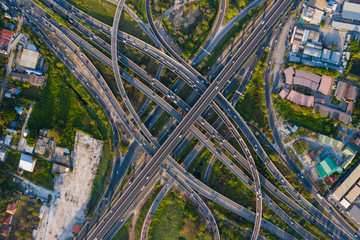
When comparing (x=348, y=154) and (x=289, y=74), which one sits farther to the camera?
(x=289, y=74)

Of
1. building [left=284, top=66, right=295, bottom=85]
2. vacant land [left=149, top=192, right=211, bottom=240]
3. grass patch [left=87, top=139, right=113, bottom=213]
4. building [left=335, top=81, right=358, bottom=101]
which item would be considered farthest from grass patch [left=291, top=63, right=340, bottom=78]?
grass patch [left=87, top=139, right=113, bottom=213]

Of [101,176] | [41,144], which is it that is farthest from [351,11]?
[41,144]

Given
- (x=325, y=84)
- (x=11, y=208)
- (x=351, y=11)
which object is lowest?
(x=11, y=208)

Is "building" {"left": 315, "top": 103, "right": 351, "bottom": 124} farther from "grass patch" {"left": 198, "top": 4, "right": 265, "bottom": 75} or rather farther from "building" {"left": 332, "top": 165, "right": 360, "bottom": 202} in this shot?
"grass patch" {"left": 198, "top": 4, "right": 265, "bottom": 75}

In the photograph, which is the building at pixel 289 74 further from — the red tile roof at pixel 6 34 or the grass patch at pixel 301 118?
the red tile roof at pixel 6 34

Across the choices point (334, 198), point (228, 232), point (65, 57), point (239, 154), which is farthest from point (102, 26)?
point (334, 198)

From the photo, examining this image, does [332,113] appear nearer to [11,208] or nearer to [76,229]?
[76,229]
